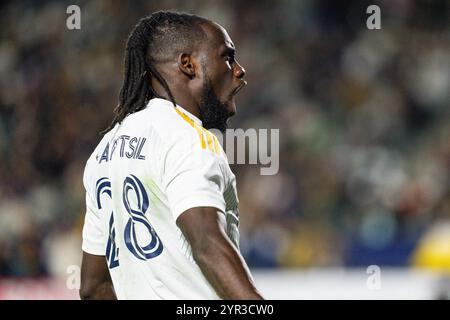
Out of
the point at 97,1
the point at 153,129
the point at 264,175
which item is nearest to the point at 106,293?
the point at 153,129

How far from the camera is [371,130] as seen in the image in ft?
29.1

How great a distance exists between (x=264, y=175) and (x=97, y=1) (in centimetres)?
372

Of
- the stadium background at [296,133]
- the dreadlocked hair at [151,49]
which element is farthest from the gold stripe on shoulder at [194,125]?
the stadium background at [296,133]

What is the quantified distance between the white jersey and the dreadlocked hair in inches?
3.9

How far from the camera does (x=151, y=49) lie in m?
2.89

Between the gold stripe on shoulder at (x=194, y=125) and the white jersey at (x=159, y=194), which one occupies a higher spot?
the gold stripe on shoulder at (x=194, y=125)

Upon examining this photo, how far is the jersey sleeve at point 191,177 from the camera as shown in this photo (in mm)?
2369

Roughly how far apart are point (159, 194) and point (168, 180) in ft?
0.33

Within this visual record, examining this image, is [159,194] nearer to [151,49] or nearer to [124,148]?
[124,148]

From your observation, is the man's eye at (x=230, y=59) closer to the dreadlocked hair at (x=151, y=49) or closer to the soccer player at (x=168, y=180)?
the soccer player at (x=168, y=180)

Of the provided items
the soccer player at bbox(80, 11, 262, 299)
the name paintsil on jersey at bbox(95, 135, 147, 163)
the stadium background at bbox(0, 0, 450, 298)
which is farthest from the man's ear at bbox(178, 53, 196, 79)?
the stadium background at bbox(0, 0, 450, 298)

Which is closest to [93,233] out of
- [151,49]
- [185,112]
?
[185,112]

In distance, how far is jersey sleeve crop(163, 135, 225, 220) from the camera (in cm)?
237

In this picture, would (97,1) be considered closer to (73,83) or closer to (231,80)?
(73,83)
